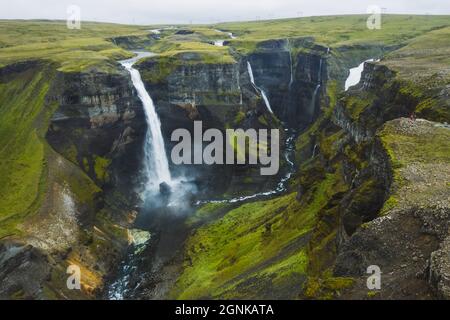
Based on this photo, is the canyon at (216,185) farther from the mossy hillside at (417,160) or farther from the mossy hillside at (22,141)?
the mossy hillside at (22,141)

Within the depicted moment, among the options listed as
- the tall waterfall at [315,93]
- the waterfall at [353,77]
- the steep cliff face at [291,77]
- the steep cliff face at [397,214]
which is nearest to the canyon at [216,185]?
the steep cliff face at [397,214]

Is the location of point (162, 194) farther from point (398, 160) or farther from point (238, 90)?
point (398, 160)

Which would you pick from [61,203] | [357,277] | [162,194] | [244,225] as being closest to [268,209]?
[244,225]

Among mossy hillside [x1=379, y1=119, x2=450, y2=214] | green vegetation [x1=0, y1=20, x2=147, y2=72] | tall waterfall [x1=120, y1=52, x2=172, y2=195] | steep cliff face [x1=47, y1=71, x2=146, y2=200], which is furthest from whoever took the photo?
green vegetation [x1=0, y1=20, x2=147, y2=72]

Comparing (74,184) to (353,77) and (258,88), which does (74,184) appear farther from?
(353,77)

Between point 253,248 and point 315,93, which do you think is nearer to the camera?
point 253,248

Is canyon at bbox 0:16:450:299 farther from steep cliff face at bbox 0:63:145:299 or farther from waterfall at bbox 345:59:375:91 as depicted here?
waterfall at bbox 345:59:375:91

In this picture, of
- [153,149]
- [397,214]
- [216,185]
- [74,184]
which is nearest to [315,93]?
[216,185]

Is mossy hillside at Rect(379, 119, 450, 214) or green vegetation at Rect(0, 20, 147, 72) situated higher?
green vegetation at Rect(0, 20, 147, 72)

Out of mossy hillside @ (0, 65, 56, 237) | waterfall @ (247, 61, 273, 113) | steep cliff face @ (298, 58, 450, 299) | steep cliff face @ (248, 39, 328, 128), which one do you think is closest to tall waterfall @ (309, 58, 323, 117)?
steep cliff face @ (248, 39, 328, 128)
